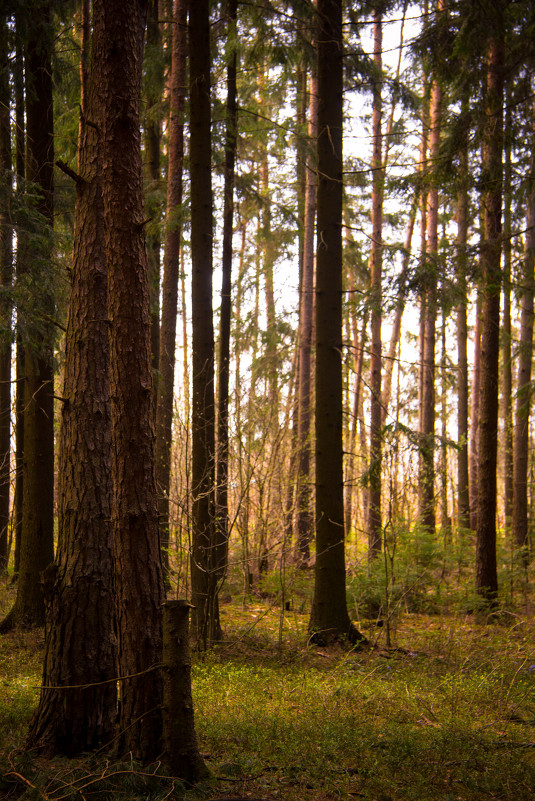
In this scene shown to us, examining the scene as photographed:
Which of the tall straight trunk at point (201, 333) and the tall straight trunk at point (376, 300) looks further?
the tall straight trunk at point (376, 300)

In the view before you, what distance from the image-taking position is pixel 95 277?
5.22m

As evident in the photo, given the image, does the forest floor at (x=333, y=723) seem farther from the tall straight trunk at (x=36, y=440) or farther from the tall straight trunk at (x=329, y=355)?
the tall straight trunk at (x=329, y=355)

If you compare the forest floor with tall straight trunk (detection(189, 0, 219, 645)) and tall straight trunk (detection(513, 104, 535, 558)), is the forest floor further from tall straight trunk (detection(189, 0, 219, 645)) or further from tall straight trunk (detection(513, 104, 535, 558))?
tall straight trunk (detection(513, 104, 535, 558))

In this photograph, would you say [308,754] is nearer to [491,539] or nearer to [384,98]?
[491,539]

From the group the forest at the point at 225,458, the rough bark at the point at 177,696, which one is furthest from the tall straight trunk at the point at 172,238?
the rough bark at the point at 177,696

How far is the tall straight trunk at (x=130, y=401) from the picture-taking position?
3.94 metres

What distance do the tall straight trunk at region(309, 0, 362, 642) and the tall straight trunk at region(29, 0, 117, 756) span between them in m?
3.85

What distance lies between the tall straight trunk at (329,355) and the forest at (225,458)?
0.03 m

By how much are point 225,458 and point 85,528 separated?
4.90m

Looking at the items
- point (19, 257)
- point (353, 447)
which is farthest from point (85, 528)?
point (353, 447)

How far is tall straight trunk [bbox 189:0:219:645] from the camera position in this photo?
303 inches

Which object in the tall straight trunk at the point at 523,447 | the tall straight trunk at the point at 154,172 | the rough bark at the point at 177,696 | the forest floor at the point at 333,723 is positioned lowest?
the forest floor at the point at 333,723

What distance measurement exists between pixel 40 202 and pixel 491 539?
825 centimetres

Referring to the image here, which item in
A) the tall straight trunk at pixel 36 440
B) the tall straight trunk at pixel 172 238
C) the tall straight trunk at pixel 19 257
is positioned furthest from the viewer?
the tall straight trunk at pixel 172 238
